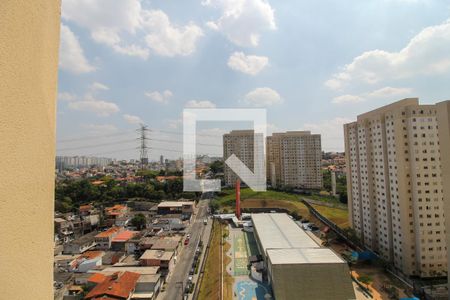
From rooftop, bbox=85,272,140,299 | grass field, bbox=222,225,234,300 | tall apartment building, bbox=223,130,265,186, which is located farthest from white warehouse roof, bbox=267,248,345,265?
tall apartment building, bbox=223,130,265,186

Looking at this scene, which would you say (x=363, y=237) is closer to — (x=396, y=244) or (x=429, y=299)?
(x=396, y=244)

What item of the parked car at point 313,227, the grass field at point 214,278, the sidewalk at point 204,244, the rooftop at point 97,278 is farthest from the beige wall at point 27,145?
the parked car at point 313,227

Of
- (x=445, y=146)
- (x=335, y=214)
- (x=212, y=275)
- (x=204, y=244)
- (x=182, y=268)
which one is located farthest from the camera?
(x=335, y=214)

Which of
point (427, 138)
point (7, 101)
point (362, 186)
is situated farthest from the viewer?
point (362, 186)

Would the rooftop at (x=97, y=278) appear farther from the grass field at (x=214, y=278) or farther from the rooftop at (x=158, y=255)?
the grass field at (x=214, y=278)

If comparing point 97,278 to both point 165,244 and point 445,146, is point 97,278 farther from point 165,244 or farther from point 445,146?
point 445,146

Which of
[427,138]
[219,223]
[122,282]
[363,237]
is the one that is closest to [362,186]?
[363,237]

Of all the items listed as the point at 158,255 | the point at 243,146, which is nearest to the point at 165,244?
the point at 158,255
